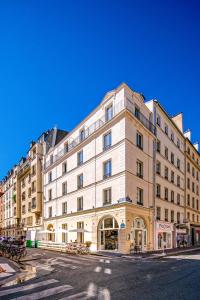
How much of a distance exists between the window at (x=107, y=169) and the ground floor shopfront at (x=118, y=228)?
3.33 meters

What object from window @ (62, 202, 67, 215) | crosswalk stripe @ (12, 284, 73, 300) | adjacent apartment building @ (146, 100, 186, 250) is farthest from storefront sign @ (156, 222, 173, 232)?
crosswalk stripe @ (12, 284, 73, 300)

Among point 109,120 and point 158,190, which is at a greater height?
point 109,120

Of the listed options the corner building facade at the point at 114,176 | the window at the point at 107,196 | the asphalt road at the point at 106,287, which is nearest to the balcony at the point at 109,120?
the corner building facade at the point at 114,176

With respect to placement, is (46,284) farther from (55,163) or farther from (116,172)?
(55,163)

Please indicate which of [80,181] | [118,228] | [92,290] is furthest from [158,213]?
[92,290]

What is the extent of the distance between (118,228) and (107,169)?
621 cm

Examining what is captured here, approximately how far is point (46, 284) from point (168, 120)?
31662 millimetres

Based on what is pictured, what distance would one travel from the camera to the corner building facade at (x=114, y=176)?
90.2 ft

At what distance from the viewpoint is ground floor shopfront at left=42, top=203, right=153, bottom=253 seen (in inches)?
1046

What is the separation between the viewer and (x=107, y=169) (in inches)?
1197

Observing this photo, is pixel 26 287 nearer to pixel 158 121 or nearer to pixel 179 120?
pixel 158 121

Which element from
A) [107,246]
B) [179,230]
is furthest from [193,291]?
[179,230]

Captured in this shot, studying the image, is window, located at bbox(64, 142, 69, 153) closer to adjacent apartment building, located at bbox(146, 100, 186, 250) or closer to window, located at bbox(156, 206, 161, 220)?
adjacent apartment building, located at bbox(146, 100, 186, 250)

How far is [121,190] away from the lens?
27.3 metres
